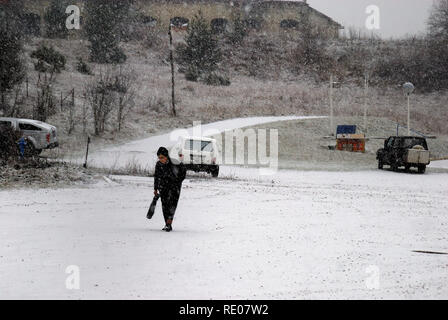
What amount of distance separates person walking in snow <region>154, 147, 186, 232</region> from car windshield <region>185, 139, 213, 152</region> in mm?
11142

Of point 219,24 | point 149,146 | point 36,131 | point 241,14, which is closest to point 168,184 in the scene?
point 36,131

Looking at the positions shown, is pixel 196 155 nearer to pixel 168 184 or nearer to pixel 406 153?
pixel 168 184

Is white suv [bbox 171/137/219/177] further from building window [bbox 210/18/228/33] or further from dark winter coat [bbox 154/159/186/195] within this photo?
building window [bbox 210/18/228/33]

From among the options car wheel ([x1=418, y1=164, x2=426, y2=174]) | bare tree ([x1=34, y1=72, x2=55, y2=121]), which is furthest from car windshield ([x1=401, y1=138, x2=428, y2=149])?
bare tree ([x1=34, y1=72, x2=55, y2=121])

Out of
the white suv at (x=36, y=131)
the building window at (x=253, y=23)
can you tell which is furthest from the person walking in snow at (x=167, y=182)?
the building window at (x=253, y=23)

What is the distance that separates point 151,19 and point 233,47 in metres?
10.7

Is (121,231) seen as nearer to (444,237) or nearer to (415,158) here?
(444,237)

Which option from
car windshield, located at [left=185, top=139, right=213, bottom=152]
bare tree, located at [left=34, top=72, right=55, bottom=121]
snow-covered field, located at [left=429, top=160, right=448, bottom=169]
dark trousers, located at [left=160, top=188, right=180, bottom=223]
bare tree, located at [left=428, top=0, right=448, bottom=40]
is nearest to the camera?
dark trousers, located at [left=160, top=188, right=180, bottom=223]

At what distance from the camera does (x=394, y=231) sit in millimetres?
12391

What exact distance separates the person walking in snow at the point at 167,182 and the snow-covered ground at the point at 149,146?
41.7 ft

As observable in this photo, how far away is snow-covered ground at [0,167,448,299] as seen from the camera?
7.54m

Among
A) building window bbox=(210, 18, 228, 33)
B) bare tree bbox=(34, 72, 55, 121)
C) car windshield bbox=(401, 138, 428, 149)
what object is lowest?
car windshield bbox=(401, 138, 428, 149)

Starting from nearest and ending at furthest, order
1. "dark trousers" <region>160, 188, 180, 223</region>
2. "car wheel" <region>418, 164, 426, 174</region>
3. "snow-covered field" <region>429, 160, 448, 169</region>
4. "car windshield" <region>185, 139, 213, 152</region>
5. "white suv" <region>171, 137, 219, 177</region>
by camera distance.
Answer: "dark trousers" <region>160, 188, 180, 223</region> → "white suv" <region>171, 137, 219, 177</region> → "car windshield" <region>185, 139, 213, 152</region> → "car wheel" <region>418, 164, 426, 174</region> → "snow-covered field" <region>429, 160, 448, 169</region>

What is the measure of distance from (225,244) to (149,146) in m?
23.7
